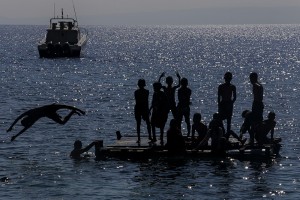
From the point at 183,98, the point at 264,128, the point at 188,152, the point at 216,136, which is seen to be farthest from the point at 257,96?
the point at 188,152

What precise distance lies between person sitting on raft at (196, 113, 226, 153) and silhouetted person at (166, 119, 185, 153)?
686 millimetres

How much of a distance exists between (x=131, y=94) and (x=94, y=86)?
321 inches

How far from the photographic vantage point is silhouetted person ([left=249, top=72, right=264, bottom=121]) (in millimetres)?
26172

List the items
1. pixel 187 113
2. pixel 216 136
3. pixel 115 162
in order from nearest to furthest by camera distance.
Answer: pixel 216 136 → pixel 115 162 → pixel 187 113

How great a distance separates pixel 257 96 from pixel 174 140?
8.85 ft

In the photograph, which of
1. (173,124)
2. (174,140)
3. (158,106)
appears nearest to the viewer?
(173,124)

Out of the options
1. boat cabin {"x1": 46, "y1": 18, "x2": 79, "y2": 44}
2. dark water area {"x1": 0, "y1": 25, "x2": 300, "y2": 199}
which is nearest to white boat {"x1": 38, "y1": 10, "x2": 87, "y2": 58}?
boat cabin {"x1": 46, "y1": 18, "x2": 79, "y2": 44}

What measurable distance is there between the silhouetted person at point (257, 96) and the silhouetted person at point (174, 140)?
2.35 metres

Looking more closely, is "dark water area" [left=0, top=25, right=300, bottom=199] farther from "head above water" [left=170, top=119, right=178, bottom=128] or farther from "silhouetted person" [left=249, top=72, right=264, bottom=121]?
"silhouetted person" [left=249, top=72, right=264, bottom=121]

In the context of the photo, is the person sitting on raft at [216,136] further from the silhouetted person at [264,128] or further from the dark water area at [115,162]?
the silhouetted person at [264,128]

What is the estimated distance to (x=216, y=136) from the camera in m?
26.1

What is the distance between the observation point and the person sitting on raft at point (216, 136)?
26.0 meters

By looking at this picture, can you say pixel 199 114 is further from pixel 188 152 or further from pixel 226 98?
pixel 188 152

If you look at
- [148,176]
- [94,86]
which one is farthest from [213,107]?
[148,176]
